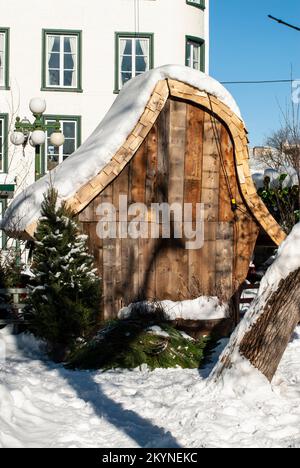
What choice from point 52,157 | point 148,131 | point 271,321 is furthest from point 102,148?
point 52,157

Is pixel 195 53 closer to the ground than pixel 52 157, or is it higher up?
higher up

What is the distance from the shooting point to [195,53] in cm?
2775

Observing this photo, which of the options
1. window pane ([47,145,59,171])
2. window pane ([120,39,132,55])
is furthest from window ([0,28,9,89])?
window pane ([120,39,132,55])

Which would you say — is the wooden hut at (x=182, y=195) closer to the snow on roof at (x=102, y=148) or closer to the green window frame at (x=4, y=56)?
the snow on roof at (x=102, y=148)

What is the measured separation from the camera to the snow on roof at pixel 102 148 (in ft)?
34.3

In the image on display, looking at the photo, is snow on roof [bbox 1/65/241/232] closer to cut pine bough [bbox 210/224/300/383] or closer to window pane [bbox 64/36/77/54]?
cut pine bough [bbox 210/224/300/383]

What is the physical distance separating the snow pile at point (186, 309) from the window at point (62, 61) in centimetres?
1686

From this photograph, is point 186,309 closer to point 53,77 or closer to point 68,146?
point 68,146

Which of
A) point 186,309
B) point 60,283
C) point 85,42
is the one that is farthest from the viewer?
point 85,42

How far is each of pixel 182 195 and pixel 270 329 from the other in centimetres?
372

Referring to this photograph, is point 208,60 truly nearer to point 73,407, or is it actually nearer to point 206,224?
point 206,224

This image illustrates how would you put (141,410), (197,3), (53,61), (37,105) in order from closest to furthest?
(141,410) < (37,105) < (53,61) < (197,3)

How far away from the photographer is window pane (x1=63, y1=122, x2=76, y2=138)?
26656 millimetres

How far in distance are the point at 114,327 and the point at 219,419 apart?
3413 mm
